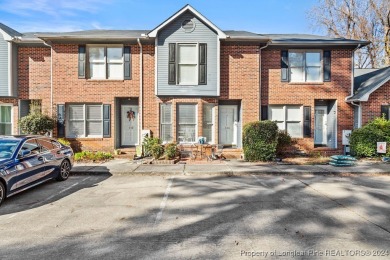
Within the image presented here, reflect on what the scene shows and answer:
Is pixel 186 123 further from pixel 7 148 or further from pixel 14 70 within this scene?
pixel 14 70

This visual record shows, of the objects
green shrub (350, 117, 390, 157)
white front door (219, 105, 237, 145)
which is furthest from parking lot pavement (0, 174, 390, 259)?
white front door (219, 105, 237, 145)

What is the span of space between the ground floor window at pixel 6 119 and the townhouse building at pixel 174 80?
0.05 meters

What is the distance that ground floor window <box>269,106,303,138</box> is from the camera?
15.0m

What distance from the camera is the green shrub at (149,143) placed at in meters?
12.8

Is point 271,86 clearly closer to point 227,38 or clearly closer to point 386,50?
point 227,38

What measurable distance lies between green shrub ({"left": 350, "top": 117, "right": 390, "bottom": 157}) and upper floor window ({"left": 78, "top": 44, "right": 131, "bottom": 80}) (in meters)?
12.3

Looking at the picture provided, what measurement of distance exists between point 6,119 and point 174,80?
32.2 ft

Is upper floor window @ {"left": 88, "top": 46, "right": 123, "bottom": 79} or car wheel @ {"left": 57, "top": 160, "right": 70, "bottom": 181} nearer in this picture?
car wheel @ {"left": 57, "top": 160, "right": 70, "bottom": 181}

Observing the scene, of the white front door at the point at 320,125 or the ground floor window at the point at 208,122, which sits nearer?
the ground floor window at the point at 208,122

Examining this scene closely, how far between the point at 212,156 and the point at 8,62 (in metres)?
11.9

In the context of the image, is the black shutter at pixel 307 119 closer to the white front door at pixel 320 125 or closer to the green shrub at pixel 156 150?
the white front door at pixel 320 125

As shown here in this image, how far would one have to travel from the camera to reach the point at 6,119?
14.7 meters

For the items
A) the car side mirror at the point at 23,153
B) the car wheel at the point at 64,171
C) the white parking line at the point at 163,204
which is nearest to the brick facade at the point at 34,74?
the car wheel at the point at 64,171

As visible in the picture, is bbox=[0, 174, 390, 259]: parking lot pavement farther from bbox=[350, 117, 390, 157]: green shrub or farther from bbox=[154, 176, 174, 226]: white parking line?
bbox=[350, 117, 390, 157]: green shrub
